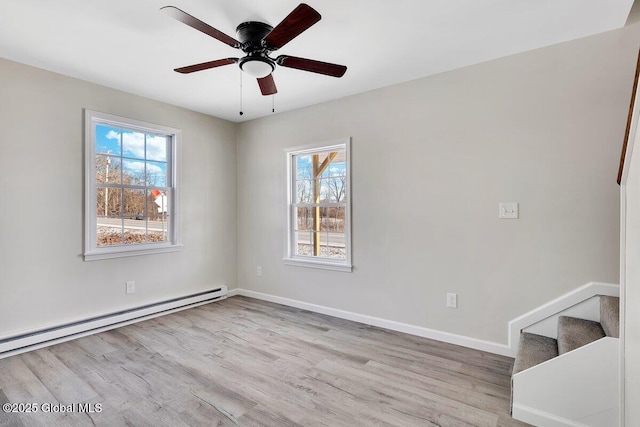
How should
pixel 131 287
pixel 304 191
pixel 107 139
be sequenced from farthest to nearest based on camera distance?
pixel 304 191 → pixel 131 287 → pixel 107 139

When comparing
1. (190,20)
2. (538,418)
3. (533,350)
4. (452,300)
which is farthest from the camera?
(452,300)

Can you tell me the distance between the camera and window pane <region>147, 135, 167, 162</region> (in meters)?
3.72

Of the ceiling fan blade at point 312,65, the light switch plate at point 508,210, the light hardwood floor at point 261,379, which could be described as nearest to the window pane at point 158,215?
the light hardwood floor at point 261,379

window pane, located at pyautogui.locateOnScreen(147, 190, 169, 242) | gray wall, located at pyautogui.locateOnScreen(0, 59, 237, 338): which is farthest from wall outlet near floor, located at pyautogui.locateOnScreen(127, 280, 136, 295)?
window pane, located at pyautogui.locateOnScreen(147, 190, 169, 242)

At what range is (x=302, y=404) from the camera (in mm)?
2002

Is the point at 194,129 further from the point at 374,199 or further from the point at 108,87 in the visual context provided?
the point at 374,199

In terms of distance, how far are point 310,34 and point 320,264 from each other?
2382mm

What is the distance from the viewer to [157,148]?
3801mm

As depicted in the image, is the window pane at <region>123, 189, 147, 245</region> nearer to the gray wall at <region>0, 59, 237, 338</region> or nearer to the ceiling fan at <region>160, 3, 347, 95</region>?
the gray wall at <region>0, 59, 237, 338</region>

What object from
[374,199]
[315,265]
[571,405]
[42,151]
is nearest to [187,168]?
[42,151]

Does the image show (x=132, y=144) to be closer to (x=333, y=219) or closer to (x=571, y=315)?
(x=333, y=219)

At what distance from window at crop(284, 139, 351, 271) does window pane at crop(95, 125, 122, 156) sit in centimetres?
190

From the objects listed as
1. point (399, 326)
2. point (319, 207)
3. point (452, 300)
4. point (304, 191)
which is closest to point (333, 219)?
point (319, 207)

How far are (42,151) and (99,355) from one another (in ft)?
6.17
